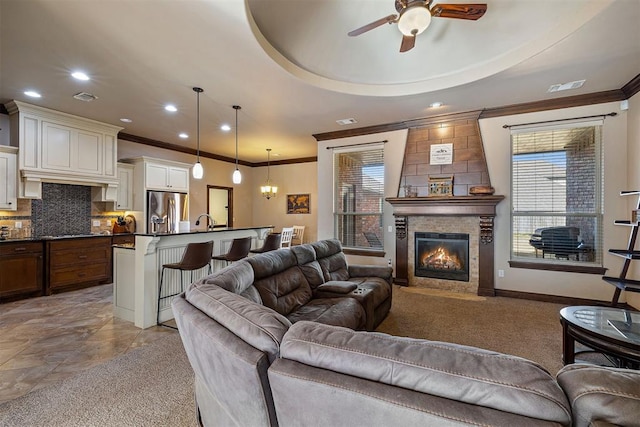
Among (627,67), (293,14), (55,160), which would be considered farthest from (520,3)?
(55,160)

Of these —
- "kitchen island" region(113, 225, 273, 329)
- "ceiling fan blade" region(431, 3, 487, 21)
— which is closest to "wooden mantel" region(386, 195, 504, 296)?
"ceiling fan blade" region(431, 3, 487, 21)

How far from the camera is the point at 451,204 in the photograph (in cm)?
476

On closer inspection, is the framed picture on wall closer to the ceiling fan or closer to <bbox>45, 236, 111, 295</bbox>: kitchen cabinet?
<bbox>45, 236, 111, 295</bbox>: kitchen cabinet

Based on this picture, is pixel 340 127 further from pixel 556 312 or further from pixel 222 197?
pixel 222 197

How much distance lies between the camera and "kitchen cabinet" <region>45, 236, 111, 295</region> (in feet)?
15.0

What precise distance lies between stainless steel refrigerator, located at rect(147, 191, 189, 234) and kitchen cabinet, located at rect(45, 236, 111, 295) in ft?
2.94

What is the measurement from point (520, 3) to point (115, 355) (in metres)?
4.90

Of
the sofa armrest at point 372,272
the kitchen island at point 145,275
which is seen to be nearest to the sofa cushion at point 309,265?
the sofa armrest at point 372,272

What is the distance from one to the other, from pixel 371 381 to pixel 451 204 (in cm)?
441

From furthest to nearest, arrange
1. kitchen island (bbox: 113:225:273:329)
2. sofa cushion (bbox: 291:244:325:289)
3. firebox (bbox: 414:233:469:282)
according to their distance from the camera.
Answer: firebox (bbox: 414:233:469:282) → kitchen island (bbox: 113:225:273:329) → sofa cushion (bbox: 291:244:325:289)

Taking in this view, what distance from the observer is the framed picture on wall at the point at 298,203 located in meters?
8.59

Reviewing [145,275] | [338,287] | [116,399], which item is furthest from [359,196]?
[116,399]

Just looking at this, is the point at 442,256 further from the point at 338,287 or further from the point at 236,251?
the point at 236,251

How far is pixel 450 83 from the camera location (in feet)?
12.4
